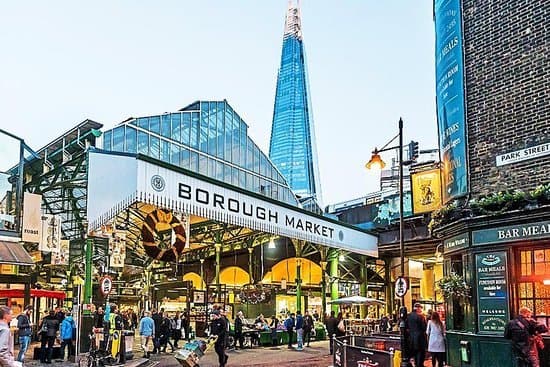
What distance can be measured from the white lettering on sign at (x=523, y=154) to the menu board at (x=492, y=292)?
2265 mm

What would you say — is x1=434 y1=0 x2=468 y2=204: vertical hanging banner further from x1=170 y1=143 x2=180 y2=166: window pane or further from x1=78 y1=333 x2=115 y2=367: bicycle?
x1=170 y1=143 x2=180 y2=166: window pane

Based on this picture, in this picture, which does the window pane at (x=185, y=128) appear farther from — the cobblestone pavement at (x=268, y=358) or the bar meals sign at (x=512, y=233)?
the bar meals sign at (x=512, y=233)

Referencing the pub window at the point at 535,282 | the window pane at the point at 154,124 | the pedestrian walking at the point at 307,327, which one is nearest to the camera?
the pub window at the point at 535,282

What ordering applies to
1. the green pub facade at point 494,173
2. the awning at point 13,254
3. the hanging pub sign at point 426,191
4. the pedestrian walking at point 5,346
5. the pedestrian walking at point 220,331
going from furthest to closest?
the hanging pub sign at point 426,191, the awning at point 13,254, the pedestrian walking at point 220,331, the green pub facade at point 494,173, the pedestrian walking at point 5,346

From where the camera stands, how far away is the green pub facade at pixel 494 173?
44.2 ft

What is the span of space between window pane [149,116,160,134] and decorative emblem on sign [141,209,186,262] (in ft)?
34.7

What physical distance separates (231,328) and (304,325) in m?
3.34

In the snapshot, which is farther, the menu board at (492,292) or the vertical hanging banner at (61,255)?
the vertical hanging banner at (61,255)

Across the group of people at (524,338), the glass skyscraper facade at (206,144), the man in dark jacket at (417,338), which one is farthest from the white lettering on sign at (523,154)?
the glass skyscraper facade at (206,144)

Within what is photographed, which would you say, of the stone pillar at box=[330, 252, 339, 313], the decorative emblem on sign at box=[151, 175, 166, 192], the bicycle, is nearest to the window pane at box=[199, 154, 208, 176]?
the stone pillar at box=[330, 252, 339, 313]

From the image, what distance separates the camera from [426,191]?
76.9 feet

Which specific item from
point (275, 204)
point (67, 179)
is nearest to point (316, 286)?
point (275, 204)

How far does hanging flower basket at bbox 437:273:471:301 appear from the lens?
14500 mm

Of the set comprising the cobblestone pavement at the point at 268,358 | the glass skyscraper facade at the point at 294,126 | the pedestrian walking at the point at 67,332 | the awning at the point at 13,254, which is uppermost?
the glass skyscraper facade at the point at 294,126
